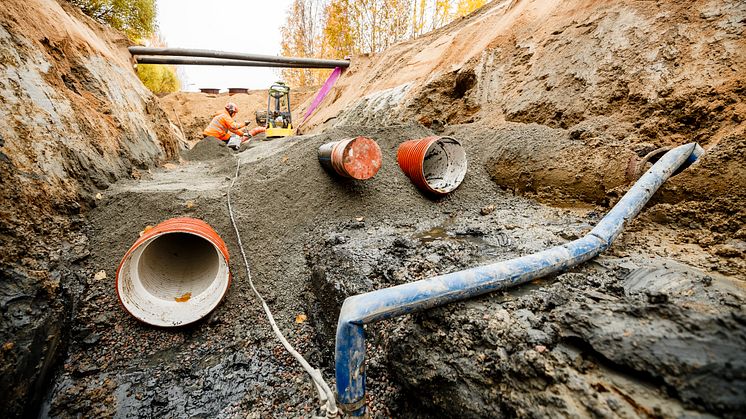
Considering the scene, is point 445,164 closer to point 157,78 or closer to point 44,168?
point 44,168

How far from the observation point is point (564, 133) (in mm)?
3246

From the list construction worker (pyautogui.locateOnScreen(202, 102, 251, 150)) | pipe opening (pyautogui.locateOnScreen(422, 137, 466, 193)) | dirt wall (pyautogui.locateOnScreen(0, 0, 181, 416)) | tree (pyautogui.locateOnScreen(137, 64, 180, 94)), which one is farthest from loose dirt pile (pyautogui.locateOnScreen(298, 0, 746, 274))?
tree (pyautogui.locateOnScreen(137, 64, 180, 94))

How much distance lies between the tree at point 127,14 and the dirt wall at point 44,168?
1424 centimetres

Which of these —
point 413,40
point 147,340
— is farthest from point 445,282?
point 413,40

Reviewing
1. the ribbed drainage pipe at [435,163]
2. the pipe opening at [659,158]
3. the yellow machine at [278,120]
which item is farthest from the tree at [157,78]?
the pipe opening at [659,158]

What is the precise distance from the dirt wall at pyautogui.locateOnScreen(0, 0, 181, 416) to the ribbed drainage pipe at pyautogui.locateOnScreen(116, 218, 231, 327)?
400 mm

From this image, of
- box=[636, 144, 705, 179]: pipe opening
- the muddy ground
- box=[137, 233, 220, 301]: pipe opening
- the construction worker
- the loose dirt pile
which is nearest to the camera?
the muddy ground

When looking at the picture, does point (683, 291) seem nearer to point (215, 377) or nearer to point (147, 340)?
point (215, 377)

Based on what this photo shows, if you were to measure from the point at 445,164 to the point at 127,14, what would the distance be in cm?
2000

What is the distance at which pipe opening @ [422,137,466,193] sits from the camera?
3477 millimetres

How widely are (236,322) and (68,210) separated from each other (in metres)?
1.84

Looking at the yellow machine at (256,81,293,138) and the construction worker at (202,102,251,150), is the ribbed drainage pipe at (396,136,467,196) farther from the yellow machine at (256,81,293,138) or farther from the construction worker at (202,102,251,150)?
the yellow machine at (256,81,293,138)

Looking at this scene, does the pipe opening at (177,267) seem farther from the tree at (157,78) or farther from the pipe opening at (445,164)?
the tree at (157,78)

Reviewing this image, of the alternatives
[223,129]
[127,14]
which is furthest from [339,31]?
[223,129]
